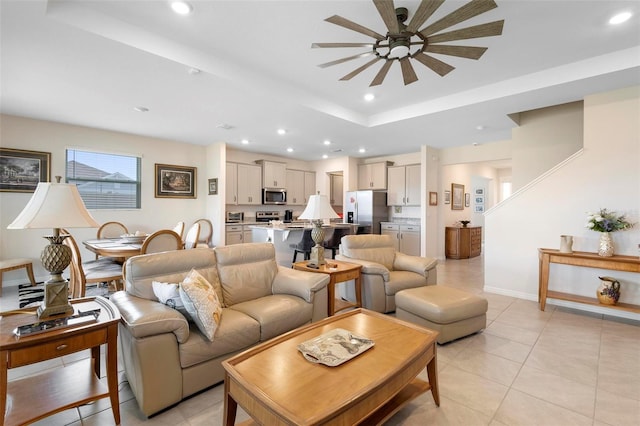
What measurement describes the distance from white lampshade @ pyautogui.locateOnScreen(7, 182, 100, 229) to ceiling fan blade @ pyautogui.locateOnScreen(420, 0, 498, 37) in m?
2.51

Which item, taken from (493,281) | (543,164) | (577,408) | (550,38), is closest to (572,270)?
(493,281)

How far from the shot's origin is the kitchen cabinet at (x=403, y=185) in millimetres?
6969

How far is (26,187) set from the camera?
458 cm

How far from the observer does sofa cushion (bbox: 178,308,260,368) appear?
1.83 meters

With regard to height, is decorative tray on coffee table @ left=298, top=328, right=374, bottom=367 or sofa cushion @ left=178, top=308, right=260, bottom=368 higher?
decorative tray on coffee table @ left=298, top=328, right=374, bottom=367

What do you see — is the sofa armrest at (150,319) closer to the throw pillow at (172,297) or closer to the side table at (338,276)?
the throw pillow at (172,297)

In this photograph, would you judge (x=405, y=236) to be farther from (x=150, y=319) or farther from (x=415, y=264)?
(x=150, y=319)

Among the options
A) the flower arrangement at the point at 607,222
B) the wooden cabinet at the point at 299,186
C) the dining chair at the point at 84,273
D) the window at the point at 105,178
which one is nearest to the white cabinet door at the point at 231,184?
the wooden cabinet at the point at 299,186

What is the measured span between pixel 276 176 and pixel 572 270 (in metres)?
6.08

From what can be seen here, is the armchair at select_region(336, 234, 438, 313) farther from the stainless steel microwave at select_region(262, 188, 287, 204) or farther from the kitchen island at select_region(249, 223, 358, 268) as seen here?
the stainless steel microwave at select_region(262, 188, 287, 204)

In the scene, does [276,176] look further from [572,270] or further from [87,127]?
[572,270]

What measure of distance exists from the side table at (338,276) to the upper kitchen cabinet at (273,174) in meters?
4.47

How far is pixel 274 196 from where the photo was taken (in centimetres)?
758

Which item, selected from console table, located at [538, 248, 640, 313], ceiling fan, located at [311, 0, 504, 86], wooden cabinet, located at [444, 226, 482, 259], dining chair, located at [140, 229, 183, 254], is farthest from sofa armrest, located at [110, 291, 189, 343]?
wooden cabinet, located at [444, 226, 482, 259]
